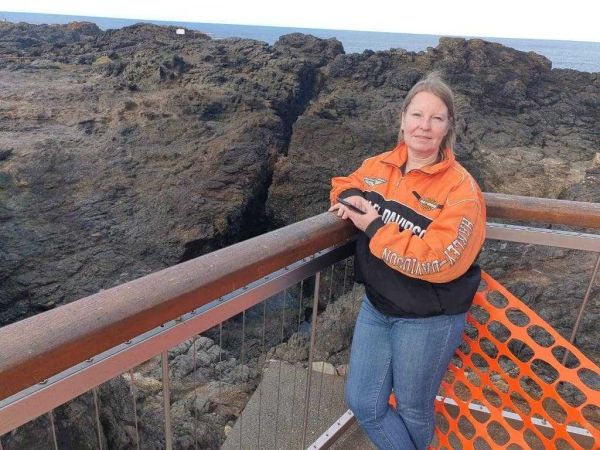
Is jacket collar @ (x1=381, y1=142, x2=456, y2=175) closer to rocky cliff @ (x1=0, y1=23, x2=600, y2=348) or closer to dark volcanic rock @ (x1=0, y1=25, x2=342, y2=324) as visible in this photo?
rocky cliff @ (x1=0, y1=23, x2=600, y2=348)

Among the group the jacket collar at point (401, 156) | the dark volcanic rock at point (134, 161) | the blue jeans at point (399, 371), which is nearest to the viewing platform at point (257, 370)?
the blue jeans at point (399, 371)

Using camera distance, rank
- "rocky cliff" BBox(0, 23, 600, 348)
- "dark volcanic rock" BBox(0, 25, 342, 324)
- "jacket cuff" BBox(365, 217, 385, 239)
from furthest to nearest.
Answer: "rocky cliff" BBox(0, 23, 600, 348) → "dark volcanic rock" BBox(0, 25, 342, 324) → "jacket cuff" BBox(365, 217, 385, 239)

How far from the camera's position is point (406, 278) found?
6.75 feet

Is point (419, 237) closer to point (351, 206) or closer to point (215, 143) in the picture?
point (351, 206)

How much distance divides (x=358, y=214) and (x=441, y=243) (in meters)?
0.37

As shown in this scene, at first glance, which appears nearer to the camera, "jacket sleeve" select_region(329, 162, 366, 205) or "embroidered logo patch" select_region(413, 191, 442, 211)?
"embroidered logo patch" select_region(413, 191, 442, 211)

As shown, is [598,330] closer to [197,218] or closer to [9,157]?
[197,218]

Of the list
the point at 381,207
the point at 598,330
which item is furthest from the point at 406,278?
the point at 598,330

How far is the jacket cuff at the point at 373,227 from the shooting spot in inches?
79.7

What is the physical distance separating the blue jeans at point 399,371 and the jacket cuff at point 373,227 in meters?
0.40

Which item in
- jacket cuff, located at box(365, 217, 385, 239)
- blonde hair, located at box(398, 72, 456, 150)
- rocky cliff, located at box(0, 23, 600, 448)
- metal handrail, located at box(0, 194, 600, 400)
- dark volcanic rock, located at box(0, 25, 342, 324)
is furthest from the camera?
dark volcanic rock, located at box(0, 25, 342, 324)

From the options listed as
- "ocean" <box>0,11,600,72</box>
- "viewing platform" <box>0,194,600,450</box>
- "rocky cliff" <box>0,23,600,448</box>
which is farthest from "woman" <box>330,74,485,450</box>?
"ocean" <box>0,11,600,72</box>

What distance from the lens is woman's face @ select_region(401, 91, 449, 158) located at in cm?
222

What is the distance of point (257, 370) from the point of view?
5.48 metres
